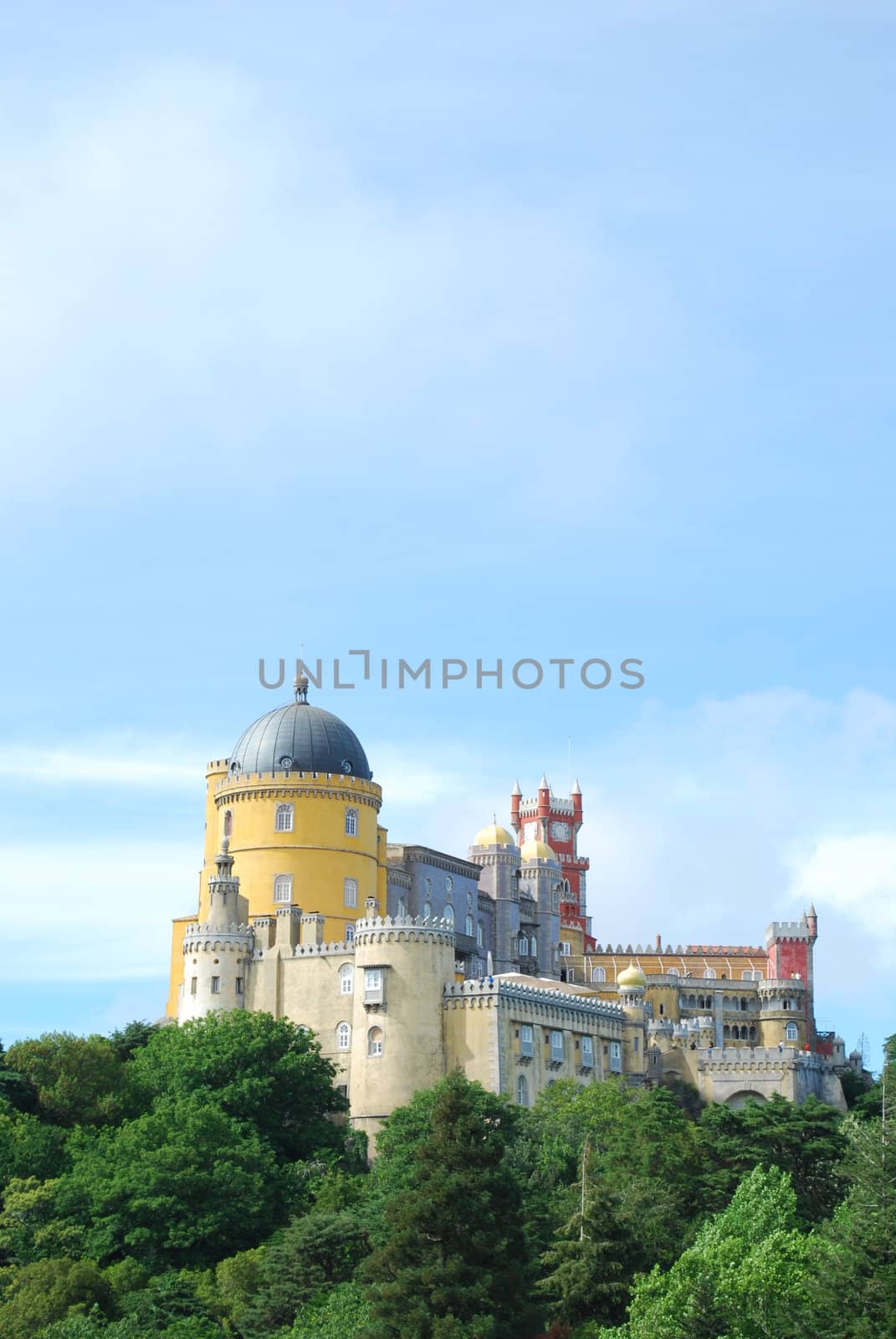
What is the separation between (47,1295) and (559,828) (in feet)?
260

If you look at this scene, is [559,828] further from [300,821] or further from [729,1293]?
[729,1293]

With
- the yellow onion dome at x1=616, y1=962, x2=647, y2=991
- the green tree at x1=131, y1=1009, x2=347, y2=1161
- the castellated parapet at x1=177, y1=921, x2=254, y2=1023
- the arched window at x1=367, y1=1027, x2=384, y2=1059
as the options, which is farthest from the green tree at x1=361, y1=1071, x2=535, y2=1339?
the yellow onion dome at x1=616, y1=962, x2=647, y2=991

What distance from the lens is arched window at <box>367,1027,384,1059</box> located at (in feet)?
309

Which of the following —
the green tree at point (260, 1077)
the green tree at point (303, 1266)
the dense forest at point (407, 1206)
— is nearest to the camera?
the dense forest at point (407, 1206)

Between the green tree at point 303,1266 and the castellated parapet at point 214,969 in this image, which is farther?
the castellated parapet at point 214,969

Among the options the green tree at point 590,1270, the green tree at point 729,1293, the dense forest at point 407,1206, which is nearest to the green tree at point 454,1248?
the dense forest at point 407,1206

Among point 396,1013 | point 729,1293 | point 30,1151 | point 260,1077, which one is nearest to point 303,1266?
point 260,1077

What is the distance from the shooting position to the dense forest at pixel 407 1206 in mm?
68875

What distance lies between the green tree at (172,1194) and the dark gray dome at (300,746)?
2287 cm

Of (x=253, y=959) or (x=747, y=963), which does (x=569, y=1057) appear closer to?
(x=253, y=959)

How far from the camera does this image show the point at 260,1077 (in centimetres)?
9244

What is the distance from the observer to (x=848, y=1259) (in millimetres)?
65812

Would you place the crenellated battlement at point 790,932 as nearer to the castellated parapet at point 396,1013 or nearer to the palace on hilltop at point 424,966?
the palace on hilltop at point 424,966

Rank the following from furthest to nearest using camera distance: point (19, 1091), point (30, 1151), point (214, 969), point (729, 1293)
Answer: point (214, 969) < point (19, 1091) < point (30, 1151) < point (729, 1293)
